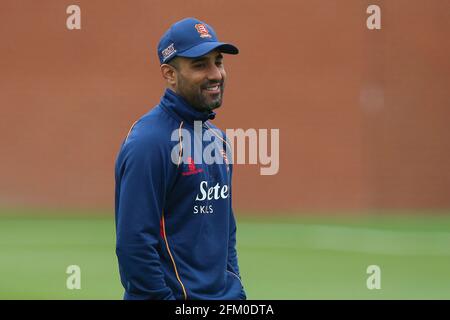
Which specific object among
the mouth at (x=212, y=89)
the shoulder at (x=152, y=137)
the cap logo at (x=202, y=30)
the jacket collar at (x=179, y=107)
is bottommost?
the shoulder at (x=152, y=137)

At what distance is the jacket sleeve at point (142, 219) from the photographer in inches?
96.9

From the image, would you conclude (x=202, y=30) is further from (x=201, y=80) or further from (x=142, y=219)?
(x=142, y=219)

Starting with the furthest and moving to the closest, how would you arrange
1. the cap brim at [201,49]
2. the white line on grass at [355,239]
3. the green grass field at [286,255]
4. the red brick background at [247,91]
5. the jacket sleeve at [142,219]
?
the red brick background at [247,91] → the white line on grass at [355,239] → the green grass field at [286,255] → the cap brim at [201,49] → the jacket sleeve at [142,219]

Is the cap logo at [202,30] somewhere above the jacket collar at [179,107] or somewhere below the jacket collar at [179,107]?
above

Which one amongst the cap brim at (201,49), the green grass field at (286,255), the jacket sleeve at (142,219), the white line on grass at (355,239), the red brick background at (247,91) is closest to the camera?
the jacket sleeve at (142,219)

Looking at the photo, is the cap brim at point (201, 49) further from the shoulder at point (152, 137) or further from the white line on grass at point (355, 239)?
the white line on grass at point (355, 239)

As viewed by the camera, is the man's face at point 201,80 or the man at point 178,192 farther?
the man's face at point 201,80

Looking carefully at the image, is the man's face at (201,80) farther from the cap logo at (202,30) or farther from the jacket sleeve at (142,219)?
the jacket sleeve at (142,219)

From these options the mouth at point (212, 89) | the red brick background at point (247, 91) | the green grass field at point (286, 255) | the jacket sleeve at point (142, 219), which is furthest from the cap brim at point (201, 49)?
the red brick background at point (247, 91)

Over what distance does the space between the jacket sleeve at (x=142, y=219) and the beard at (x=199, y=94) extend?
0.26 metres

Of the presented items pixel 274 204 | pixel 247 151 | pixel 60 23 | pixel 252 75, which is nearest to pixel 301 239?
pixel 274 204

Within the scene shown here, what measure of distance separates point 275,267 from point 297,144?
1.93m

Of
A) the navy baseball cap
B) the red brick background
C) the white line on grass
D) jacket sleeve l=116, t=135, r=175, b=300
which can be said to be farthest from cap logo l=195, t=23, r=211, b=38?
the red brick background

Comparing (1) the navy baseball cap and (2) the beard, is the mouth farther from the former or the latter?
(1) the navy baseball cap
